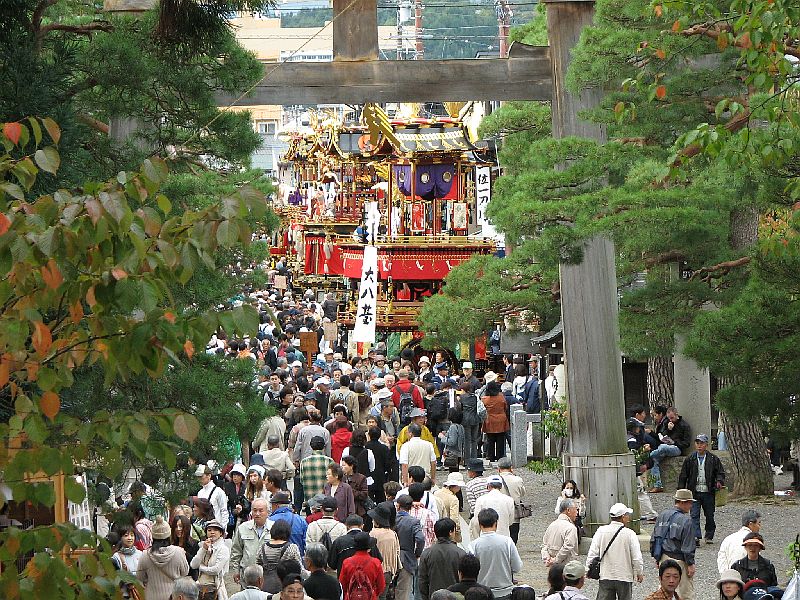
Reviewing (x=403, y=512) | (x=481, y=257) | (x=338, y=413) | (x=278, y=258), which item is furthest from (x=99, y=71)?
(x=278, y=258)

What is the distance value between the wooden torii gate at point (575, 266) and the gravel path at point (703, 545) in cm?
101

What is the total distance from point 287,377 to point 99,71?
14.7 metres

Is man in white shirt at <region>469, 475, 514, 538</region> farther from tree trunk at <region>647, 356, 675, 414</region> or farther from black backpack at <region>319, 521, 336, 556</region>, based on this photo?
tree trunk at <region>647, 356, 675, 414</region>

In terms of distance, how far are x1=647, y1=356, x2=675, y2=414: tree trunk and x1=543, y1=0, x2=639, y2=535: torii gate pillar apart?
8881 mm

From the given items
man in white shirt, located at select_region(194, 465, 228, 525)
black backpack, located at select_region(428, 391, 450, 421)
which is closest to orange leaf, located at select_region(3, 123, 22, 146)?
man in white shirt, located at select_region(194, 465, 228, 525)

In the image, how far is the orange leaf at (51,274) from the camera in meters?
5.26

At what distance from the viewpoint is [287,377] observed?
25203mm

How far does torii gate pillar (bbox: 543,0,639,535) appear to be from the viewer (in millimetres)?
16406

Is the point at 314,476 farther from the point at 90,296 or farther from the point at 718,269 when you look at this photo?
the point at 90,296

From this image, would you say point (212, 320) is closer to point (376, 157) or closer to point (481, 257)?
point (481, 257)

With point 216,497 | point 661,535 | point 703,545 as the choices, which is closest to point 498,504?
point 661,535

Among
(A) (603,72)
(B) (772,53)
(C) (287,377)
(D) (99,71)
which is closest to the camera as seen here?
(B) (772,53)

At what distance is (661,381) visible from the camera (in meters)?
25.4

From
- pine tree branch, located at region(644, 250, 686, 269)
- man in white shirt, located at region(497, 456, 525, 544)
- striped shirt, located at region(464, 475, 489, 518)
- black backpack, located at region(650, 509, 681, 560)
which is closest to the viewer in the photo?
black backpack, located at region(650, 509, 681, 560)
